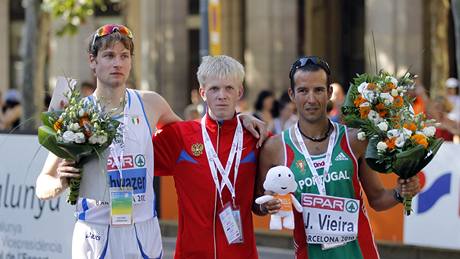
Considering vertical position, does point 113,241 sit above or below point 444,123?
below

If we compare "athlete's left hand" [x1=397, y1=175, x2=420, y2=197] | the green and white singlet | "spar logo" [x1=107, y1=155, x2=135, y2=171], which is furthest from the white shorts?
"athlete's left hand" [x1=397, y1=175, x2=420, y2=197]

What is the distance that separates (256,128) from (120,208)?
1.00 m

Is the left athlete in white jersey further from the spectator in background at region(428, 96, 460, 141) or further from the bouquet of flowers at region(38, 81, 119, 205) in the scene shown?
the spectator in background at region(428, 96, 460, 141)

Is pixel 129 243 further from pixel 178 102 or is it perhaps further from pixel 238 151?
pixel 178 102

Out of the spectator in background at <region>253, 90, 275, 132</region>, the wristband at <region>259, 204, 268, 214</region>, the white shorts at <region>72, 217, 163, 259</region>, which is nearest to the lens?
the wristband at <region>259, 204, 268, 214</region>

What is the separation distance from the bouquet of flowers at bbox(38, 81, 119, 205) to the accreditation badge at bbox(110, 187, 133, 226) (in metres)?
0.21

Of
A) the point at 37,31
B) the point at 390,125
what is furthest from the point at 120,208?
the point at 37,31

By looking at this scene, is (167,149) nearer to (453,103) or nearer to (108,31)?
(108,31)

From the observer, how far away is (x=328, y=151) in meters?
5.80

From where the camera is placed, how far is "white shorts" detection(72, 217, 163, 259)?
229 inches

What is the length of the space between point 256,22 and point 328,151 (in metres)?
20.2

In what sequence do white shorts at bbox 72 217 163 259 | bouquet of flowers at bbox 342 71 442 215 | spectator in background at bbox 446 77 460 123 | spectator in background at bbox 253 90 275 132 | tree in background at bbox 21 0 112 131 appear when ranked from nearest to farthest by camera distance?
bouquet of flowers at bbox 342 71 442 215 → white shorts at bbox 72 217 163 259 → spectator in background at bbox 446 77 460 123 → spectator in background at bbox 253 90 275 132 → tree in background at bbox 21 0 112 131

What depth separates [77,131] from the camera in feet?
18.2

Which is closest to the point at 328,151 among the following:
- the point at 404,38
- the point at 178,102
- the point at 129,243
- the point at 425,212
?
the point at 129,243
